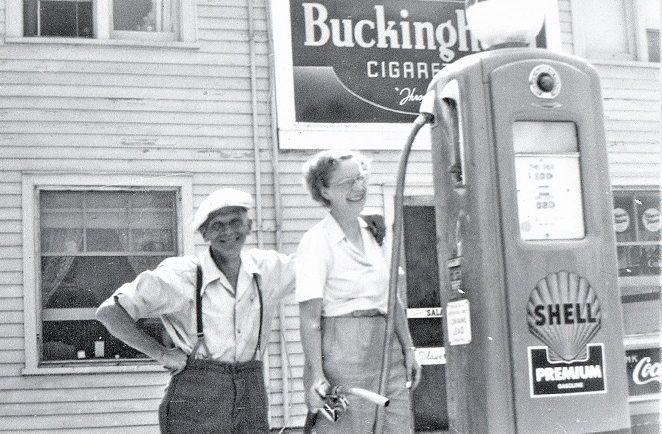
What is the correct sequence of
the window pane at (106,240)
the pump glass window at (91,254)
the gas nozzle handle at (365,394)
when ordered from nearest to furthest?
the gas nozzle handle at (365,394), the pump glass window at (91,254), the window pane at (106,240)

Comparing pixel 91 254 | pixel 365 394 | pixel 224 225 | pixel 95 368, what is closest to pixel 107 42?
pixel 91 254

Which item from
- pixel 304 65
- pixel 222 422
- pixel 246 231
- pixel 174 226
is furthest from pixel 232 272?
pixel 304 65

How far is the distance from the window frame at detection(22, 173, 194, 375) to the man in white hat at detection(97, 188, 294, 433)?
138 inches

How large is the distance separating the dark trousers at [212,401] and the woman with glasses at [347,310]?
27 centimetres

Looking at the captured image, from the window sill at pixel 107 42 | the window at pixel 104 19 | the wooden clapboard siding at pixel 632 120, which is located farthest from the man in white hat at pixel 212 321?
the wooden clapboard siding at pixel 632 120

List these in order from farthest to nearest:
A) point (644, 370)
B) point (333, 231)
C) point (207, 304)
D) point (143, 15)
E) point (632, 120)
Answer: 1. point (632, 120)
2. point (644, 370)
3. point (143, 15)
4. point (207, 304)
5. point (333, 231)

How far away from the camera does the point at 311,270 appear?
3633 millimetres

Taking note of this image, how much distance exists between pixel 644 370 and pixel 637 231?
1.19 m

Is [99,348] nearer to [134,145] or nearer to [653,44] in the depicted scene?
[134,145]

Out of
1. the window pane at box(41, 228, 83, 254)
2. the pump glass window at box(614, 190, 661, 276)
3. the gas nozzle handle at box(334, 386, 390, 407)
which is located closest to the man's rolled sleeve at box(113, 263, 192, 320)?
the gas nozzle handle at box(334, 386, 390, 407)

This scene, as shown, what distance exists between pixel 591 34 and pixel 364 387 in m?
6.11

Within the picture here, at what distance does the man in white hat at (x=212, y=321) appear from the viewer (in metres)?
3.75

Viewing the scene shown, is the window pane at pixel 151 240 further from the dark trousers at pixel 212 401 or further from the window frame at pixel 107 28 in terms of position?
the dark trousers at pixel 212 401

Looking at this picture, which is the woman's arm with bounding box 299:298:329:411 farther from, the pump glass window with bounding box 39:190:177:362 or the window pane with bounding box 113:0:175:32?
the window pane with bounding box 113:0:175:32
